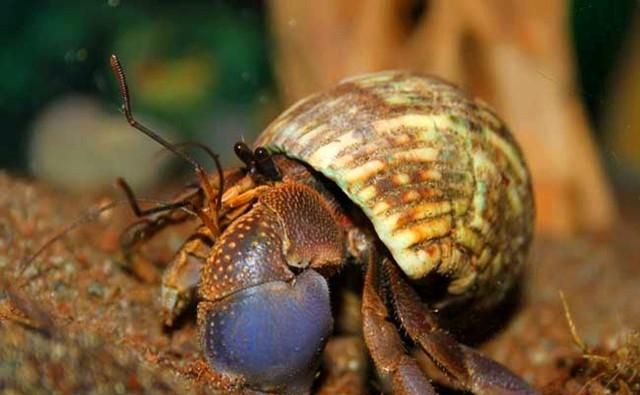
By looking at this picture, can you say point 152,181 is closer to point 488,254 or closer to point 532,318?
point 532,318

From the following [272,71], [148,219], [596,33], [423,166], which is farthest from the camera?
[272,71]

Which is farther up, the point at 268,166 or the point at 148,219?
the point at 268,166

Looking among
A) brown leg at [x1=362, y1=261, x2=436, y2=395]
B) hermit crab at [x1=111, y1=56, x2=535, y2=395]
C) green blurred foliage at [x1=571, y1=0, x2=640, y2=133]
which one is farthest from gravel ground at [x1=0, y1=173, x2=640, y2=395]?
green blurred foliage at [x1=571, y1=0, x2=640, y2=133]

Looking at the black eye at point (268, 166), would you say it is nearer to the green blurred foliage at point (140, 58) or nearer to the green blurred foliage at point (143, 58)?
the green blurred foliage at point (143, 58)

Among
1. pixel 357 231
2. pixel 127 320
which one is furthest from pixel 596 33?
pixel 127 320

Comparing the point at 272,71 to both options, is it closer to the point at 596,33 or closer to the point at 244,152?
the point at 596,33

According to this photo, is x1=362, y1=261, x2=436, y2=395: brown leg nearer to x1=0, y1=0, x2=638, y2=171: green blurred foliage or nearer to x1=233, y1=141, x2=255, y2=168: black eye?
x1=233, y1=141, x2=255, y2=168: black eye

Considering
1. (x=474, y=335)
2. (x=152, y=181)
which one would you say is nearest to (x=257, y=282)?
(x=474, y=335)
